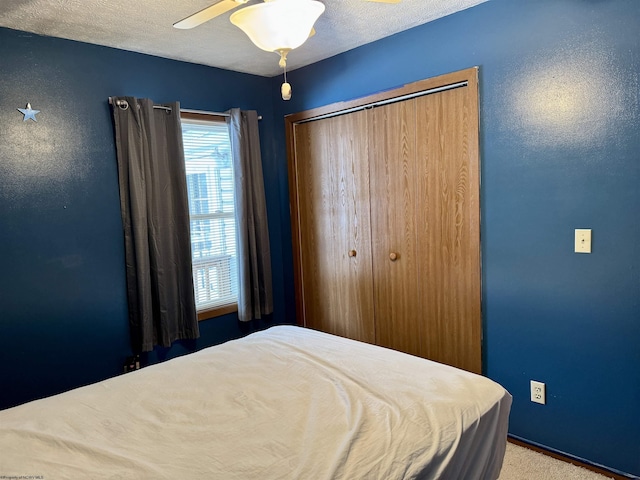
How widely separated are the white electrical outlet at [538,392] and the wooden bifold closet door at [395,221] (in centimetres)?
29

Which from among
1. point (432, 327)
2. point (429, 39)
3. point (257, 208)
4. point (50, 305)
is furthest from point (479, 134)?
point (50, 305)

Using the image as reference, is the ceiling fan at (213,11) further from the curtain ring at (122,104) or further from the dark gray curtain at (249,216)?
the dark gray curtain at (249,216)

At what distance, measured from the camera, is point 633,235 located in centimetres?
197

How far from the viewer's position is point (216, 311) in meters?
3.25

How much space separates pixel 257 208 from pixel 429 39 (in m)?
1.60

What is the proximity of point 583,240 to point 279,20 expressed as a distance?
5.46 ft

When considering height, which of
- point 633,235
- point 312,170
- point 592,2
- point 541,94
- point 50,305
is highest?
point 592,2

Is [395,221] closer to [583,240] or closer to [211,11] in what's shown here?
[583,240]

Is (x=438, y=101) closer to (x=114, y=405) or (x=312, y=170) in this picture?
(x=312, y=170)

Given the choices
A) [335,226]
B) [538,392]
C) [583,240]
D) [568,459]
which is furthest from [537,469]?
[335,226]

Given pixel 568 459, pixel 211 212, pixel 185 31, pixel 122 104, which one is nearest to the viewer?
pixel 568 459

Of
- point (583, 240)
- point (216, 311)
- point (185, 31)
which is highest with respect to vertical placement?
point (185, 31)

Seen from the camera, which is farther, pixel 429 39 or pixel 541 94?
pixel 429 39

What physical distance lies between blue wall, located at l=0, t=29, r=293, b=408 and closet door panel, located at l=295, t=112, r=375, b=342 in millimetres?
1128
